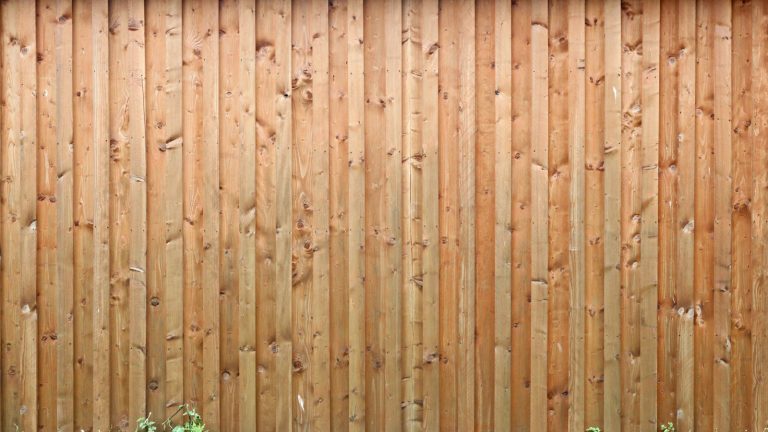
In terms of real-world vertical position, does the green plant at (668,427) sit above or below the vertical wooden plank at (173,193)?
below

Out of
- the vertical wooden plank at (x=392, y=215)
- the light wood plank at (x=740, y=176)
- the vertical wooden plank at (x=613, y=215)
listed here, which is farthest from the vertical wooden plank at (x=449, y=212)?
the light wood plank at (x=740, y=176)

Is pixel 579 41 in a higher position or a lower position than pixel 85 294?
higher

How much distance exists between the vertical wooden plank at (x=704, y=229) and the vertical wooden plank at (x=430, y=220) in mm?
1312

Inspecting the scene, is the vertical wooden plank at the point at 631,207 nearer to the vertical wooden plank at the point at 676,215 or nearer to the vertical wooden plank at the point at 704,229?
the vertical wooden plank at the point at 676,215

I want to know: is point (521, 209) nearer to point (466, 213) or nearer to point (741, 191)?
point (466, 213)

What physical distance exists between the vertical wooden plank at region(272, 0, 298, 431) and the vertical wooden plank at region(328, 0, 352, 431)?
0.20 meters

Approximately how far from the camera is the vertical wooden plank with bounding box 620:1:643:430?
3.39 meters

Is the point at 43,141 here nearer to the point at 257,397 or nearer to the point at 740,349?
the point at 257,397

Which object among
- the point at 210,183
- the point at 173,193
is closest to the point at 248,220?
the point at 210,183

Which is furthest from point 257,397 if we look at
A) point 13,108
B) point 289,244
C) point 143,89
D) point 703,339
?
point 703,339

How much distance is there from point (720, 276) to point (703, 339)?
0.33 m

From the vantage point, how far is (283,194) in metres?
3.36

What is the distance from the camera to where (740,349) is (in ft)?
11.3

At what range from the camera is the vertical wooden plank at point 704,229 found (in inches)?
134
